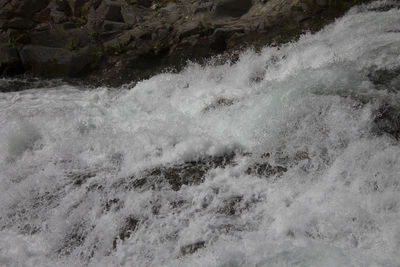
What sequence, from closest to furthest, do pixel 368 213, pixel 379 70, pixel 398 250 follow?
pixel 398 250 → pixel 368 213 → pixel 379 70

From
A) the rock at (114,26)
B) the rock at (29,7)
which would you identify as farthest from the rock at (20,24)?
the rock at (114,26)

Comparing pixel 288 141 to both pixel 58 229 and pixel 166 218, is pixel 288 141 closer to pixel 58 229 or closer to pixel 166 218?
pixel 166 218

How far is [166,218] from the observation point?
203 inches

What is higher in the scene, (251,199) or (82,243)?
(251,199)

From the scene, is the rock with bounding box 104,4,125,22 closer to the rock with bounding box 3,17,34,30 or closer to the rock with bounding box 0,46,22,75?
the rock with bounding box 3,17,34,30

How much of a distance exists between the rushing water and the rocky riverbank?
754 mm

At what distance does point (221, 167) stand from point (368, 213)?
1.93 metres

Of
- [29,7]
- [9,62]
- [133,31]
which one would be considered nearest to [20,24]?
[29,7]

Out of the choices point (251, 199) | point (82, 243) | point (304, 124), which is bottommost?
point (82, 243)

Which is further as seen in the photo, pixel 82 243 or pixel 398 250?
pixel 82 243

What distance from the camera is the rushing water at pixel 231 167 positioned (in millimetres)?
4449

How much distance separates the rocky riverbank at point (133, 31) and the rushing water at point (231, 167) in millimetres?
754

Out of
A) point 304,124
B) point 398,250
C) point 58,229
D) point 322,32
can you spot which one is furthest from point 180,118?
point 398,250

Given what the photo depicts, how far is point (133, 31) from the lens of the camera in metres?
9.56
